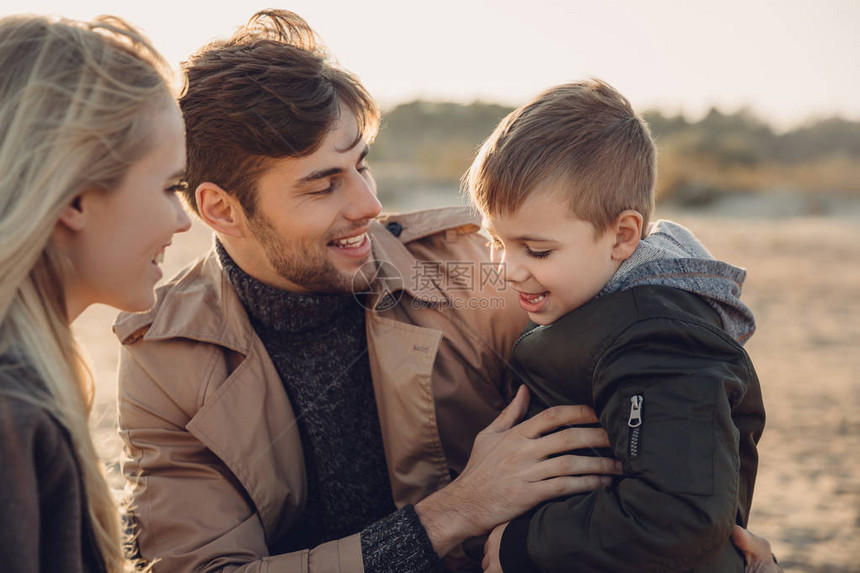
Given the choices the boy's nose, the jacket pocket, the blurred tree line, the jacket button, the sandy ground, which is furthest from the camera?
the blurred tree line

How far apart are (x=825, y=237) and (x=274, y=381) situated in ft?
44.0

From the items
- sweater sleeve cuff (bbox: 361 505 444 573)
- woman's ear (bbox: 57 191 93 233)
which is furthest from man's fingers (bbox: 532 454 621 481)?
woman's ear (bbox: 57 191 93 233)

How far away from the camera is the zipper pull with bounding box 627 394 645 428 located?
1751 mm

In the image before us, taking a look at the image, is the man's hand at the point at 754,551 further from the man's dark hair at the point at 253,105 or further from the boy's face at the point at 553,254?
the man's dark hair at the point at 253,105

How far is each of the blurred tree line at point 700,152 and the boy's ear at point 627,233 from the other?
1231 centimetres

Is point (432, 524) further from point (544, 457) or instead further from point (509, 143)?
point (509, 143)

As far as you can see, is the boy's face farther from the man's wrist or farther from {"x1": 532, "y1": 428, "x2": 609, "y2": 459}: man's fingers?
the man's wrist

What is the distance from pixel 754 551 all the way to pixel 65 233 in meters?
1.86

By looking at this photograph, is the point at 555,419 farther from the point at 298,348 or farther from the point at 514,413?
the point at 298,348

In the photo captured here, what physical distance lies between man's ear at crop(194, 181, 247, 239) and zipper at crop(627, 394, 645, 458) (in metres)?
1.46

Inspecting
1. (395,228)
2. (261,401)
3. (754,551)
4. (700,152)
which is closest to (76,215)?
(261,401)

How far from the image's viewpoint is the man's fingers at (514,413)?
7.30ft

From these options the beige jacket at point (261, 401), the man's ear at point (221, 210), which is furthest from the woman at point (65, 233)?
the man's ear at point (221, 210)

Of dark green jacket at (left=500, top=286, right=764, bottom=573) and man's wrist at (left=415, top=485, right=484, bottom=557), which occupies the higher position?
dark green jacket at (left=500, top=286, right=764, bottom=573)
